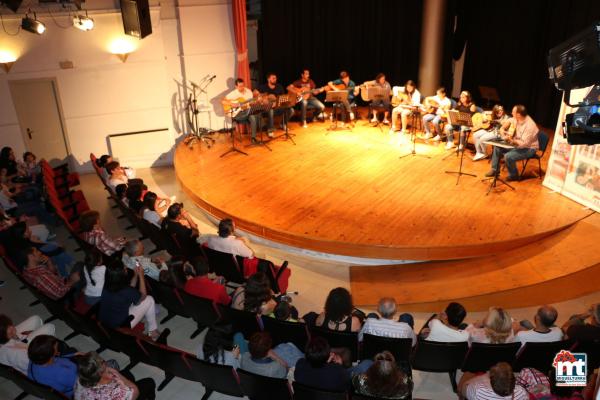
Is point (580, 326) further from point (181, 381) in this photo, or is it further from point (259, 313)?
point (181, 381)

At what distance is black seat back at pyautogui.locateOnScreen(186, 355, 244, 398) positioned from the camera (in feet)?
12.0

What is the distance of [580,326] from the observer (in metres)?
4.02

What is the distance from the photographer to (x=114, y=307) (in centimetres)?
436

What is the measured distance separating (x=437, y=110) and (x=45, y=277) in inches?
288

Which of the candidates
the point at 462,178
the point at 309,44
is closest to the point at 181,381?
the point at 462,178

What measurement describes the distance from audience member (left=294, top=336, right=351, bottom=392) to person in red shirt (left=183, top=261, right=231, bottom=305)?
4.67ft

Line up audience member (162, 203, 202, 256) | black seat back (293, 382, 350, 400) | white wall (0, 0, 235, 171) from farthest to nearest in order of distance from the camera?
1. white wall (0, 0, 235, 171)
2. audience member (162, 203, 202, 256)
3. black seat back (293, 382, 350, 400)

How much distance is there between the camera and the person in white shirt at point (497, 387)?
3.14 m

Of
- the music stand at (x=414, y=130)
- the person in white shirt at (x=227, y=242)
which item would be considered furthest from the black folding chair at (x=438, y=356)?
the music stand at (x=414, y=130)

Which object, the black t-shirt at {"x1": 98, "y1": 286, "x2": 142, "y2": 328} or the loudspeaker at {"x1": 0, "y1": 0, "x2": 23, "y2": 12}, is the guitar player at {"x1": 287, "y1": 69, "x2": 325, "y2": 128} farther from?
the black t-shirt at {"x1": 98, "y1": 286, "x2": 142, "y2": 328}

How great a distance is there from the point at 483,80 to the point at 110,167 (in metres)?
8.98

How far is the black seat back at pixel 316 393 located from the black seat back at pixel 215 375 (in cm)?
53

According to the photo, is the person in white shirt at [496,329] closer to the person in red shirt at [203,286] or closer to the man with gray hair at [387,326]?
the man with gray hair at [387,326]

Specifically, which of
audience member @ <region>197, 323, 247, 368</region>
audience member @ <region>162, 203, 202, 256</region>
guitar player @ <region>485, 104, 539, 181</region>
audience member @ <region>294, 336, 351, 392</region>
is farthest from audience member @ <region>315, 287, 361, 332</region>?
guitar player @ <region>485, 104, 539, 181</region>
